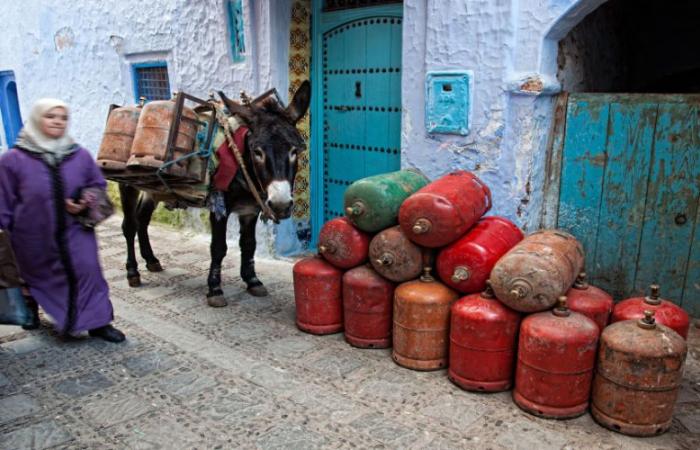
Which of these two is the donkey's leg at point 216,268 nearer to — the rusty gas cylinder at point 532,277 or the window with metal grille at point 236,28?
the window with metal grille at point 236,28

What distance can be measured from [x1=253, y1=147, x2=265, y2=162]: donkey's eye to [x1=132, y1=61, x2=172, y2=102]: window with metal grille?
3656mm

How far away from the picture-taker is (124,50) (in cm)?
776

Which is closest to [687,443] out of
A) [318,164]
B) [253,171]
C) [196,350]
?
[196,350]

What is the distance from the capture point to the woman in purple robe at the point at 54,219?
3496 mm

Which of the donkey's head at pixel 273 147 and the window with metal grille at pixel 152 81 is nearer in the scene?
the donkey's head at pixel 273 147

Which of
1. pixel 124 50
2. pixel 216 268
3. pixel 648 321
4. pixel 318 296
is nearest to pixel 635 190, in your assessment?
pixel 648 321

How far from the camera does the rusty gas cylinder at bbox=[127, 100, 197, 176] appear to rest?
4.24 metres

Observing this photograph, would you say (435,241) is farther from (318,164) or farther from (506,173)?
(318,164)

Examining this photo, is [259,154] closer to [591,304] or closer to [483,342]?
[483,342]

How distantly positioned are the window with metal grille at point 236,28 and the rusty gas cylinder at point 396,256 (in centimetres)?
337

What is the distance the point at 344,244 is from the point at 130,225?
2653 mm

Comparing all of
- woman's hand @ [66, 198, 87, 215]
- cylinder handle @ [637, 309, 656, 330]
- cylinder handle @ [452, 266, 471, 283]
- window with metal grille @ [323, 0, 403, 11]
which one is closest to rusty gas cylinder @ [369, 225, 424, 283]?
cylinder handle @ [452, 266, 471, 283]

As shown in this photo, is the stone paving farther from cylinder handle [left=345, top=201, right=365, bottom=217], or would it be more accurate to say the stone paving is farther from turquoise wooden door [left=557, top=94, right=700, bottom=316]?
cylinder handle [left=345, top=201, right=365, bottom=217]

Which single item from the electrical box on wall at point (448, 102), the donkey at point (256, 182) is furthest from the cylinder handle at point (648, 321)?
the donkey at point (256, 182)
